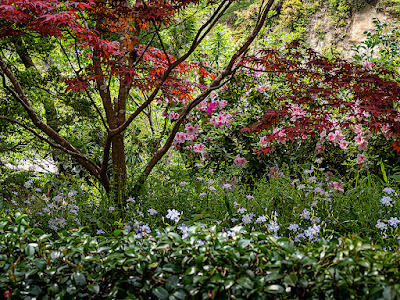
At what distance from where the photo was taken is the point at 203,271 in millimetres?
1065

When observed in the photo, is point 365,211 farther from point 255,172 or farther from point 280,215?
point 255,172

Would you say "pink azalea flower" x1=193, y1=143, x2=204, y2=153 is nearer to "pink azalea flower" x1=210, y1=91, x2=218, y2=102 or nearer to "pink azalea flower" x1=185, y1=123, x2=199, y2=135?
"pink azalea flower" x1=185, y1=123, x2=199, y2=135

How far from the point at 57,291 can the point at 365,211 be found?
1986 mm

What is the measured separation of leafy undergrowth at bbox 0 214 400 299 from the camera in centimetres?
100

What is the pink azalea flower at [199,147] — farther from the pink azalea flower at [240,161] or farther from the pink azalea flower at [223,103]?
the pink azalea flower at [223,103]

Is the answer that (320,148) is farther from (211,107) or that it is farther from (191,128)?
(191,128)

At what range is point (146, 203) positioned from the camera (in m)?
2.31

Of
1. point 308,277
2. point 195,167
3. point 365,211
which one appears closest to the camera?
point 308,277

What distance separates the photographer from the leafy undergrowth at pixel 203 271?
100 centimetres

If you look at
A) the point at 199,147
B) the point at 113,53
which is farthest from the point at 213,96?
the point at 113,53

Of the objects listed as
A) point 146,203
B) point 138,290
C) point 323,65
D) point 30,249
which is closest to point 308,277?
point 138,290

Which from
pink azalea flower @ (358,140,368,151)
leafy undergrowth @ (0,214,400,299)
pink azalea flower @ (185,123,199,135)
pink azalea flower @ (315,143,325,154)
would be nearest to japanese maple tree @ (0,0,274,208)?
pink azalea flower @ (185,123,199,135)

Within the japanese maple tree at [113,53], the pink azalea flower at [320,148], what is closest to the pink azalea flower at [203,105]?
the japanese maple tree at [113,53]

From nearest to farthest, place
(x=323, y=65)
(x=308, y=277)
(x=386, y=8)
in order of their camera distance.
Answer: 1. (x=308, y=277)
2. (x=323, y=65)
3. (x=386, y=8)
